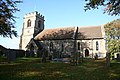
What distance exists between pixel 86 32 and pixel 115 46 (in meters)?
12.7

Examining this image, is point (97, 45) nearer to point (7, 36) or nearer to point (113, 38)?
point (113, 38)

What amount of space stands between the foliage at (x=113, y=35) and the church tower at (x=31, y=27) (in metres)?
23.3

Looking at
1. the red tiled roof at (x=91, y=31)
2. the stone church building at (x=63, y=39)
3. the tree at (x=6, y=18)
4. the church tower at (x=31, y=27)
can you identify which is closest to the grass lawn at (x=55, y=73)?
the tree at (x=6, y=18)

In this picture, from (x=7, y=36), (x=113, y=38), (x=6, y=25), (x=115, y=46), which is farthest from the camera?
(x=113, y=38)

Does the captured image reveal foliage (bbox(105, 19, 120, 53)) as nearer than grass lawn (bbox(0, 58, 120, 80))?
No

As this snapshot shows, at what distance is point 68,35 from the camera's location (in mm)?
47438

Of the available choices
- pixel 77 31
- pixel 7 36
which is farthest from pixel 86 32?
pixel 7 36

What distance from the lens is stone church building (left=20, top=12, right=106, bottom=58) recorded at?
44.8 m

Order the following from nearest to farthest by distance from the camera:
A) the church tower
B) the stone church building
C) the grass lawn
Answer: the grass lawn
the stone church building
the church tower

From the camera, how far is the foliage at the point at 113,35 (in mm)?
36062

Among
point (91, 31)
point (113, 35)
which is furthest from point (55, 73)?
point (91, 31)

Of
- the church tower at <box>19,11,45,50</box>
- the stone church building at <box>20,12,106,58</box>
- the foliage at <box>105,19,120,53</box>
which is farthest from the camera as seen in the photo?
the church tower at <box>19,11,45,50</box>

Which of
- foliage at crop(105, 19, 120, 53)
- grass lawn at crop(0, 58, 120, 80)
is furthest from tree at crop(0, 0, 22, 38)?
foliage at crop(105, 19, 120, 53)

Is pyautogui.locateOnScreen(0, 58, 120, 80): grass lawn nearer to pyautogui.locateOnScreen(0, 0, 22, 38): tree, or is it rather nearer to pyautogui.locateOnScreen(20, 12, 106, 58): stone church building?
pyautogui.locateOnScreen(0, 0, 22, 38): tree
